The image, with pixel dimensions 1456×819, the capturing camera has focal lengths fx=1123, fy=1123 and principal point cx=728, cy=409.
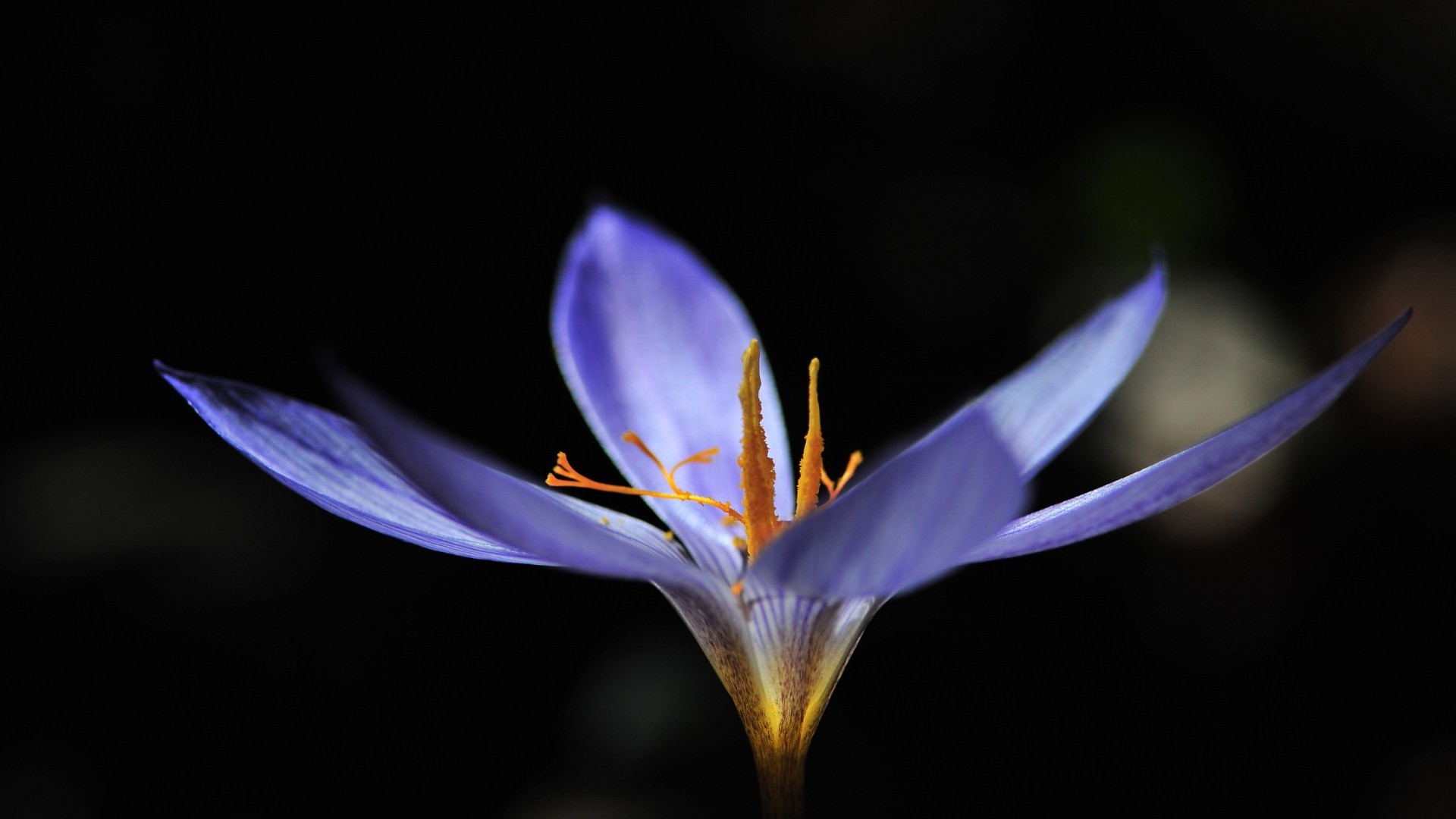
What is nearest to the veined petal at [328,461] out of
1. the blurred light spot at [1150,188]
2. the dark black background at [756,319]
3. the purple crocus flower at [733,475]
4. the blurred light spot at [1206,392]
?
the purple crocus flower at [733,475]

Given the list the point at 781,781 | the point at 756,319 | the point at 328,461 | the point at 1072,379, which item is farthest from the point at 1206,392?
the point at 328,461

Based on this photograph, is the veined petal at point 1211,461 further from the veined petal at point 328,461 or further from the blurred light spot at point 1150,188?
the blurred light spot at point 1150,188

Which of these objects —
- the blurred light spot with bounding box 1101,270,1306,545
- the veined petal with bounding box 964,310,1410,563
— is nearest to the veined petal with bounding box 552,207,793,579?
the veined petal with bounding box 964,310,1410,563

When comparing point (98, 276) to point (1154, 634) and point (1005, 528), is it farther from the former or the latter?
point (1154, 634)

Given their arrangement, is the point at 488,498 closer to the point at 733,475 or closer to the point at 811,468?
the point at 811,468

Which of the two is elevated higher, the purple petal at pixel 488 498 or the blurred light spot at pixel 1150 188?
the blurred light spot at pixel 1150 188

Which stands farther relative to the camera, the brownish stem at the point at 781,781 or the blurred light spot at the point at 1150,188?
the blurred light spot at the point at 1150,188
